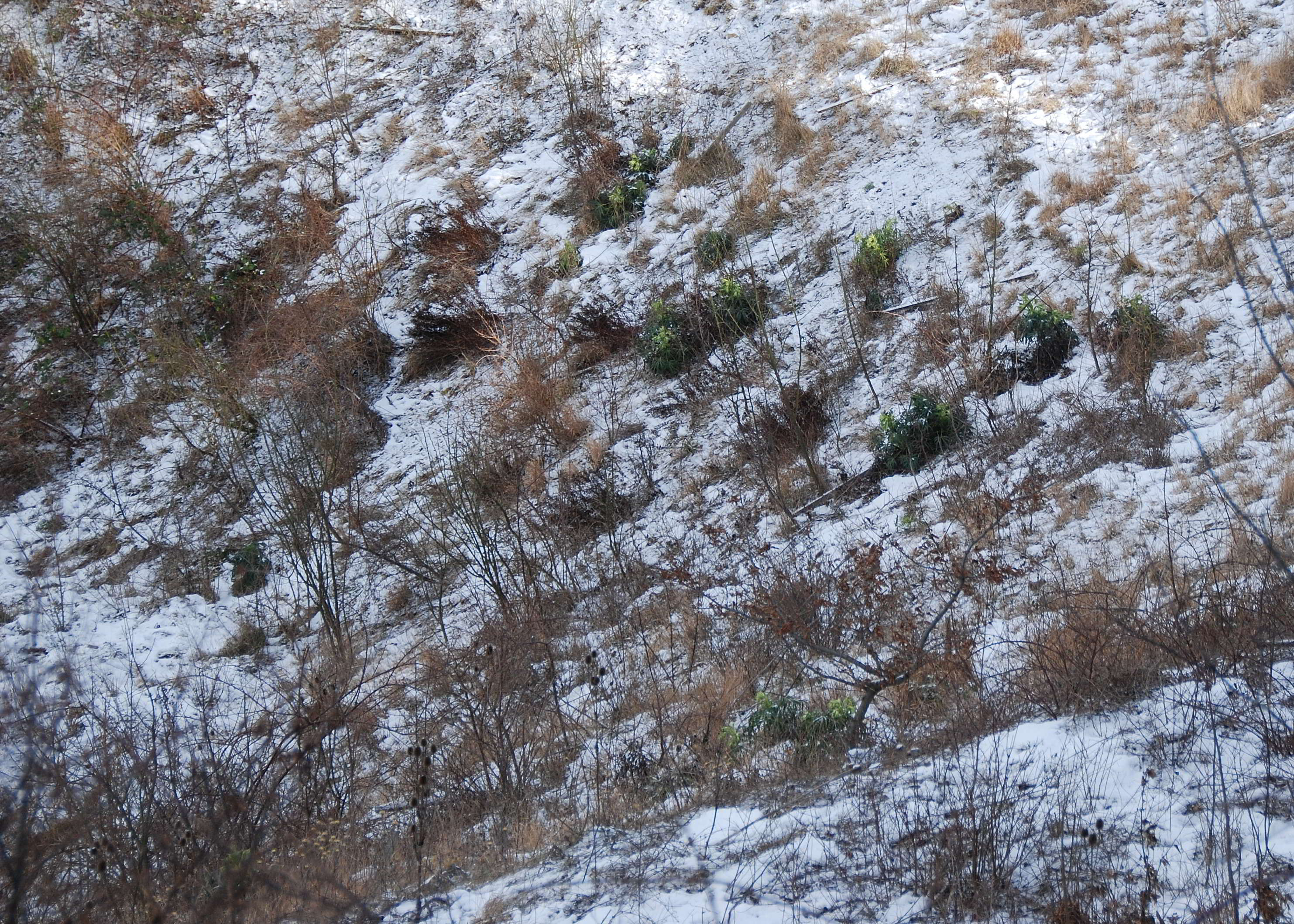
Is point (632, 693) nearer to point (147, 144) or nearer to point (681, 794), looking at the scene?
point (681, 794)

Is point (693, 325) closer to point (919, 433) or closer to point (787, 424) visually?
point (787, 424)

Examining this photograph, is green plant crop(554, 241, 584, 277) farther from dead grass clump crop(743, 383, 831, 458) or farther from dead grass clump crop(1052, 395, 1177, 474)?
dead grass clump crop(1052, 395, 1177, 474)

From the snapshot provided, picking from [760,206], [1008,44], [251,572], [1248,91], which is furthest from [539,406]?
[1248,91]

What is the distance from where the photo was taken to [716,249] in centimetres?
933

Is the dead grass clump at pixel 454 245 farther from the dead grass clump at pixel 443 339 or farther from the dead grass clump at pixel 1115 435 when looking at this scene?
the dead grass clump at pixel 1115 435

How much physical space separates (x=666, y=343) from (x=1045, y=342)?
3.39 m

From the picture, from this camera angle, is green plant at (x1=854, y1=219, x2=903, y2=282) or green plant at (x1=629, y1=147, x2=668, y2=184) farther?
green plant at (x1=629, y1=147, x2=668, y2=184)

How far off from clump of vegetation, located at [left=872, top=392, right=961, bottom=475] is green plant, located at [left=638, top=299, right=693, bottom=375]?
2.51m

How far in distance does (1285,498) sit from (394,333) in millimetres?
8631

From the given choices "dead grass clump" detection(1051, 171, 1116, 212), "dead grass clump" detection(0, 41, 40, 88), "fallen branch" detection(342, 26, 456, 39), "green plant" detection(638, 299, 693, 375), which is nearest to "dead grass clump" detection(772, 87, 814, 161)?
"green plant" detection(638, 299, 693, 375)

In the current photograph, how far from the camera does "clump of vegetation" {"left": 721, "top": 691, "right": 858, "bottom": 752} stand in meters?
3.84

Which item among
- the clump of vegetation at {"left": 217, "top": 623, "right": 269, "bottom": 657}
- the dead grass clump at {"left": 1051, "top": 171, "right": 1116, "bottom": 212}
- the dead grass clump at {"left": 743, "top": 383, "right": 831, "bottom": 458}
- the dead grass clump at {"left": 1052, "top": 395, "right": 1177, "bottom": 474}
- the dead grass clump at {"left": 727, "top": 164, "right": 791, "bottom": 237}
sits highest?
the dead grass clump at {"left": 727, "top": 164, "right": 791, "bottom": 237}

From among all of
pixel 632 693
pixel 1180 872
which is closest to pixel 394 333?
pixel 632 693

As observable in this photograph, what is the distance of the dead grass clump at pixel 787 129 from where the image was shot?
1037cm
